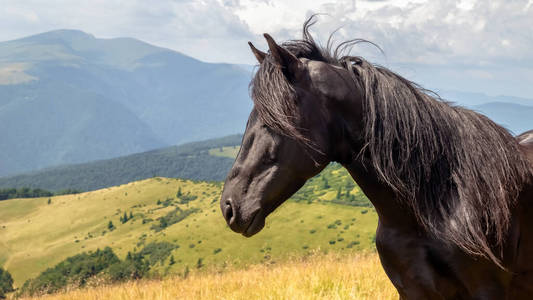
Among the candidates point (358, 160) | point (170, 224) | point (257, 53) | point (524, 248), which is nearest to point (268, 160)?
point (358, 160)

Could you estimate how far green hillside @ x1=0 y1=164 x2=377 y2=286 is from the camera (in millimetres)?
62719

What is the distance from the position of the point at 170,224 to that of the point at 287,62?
365 ft

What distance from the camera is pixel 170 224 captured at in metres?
110

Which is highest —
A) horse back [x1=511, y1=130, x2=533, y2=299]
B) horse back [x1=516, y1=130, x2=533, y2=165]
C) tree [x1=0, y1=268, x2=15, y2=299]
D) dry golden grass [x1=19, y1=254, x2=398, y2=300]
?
horse back [x1=516, y1=130, x2=533, y2=165]

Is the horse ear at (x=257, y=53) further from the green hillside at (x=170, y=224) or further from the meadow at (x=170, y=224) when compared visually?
the meadow at (x=170, y=224)

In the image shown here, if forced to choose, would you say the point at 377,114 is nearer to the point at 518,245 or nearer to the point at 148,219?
the point at 518,245

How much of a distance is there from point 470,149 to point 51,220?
495ft

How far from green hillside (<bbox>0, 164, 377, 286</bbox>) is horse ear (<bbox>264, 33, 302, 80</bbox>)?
164 ft

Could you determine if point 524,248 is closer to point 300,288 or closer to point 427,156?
point 427,156

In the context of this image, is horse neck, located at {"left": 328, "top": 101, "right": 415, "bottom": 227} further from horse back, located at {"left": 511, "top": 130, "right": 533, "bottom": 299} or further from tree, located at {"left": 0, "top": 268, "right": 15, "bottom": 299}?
tree, located at {"left": 0, "top": 268, "right": 15, "bottom": 299}

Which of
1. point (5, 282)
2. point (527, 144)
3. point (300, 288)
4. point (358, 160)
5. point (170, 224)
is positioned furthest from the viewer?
point (170, 224)

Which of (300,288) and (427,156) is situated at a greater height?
(427,156)

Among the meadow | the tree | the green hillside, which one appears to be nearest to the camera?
the meadow

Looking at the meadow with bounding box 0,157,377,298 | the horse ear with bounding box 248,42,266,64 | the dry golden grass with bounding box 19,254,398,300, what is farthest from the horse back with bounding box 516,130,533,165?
the meadow with bounding box 0,157,377,298
